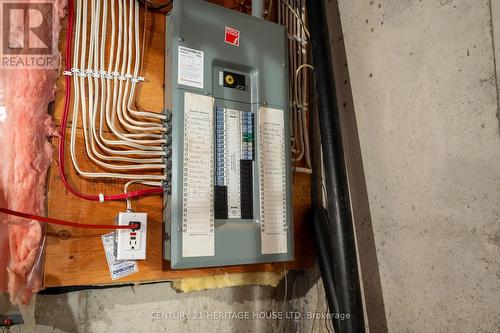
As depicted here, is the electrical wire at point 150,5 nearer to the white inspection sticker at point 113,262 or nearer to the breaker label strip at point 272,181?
the breaker label strip at point 272,181

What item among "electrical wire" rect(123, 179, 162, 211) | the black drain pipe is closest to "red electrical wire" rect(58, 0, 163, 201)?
"electrical wire" rect(123, 179, 162, 211)

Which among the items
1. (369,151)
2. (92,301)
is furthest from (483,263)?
(92,301)

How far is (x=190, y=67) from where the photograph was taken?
1119mm

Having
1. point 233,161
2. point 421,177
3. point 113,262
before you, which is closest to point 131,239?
point 113,262

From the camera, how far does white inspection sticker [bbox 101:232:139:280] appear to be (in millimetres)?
1078

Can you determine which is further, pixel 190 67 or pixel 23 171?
pixel 190 67

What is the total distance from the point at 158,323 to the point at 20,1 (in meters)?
1.06

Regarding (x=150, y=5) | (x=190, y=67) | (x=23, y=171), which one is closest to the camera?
(x=23, y=171)

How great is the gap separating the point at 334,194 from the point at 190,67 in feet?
1.92

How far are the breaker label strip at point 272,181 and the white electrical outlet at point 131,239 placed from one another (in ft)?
1.17

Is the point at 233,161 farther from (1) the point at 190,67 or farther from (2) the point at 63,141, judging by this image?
(2) the point at 63,141

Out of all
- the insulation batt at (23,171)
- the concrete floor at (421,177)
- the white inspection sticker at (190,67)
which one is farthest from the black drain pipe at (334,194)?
the insulation batt at (23,171)

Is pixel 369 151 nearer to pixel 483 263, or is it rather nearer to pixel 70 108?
pixel 483 263

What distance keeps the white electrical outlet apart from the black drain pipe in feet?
1.89
